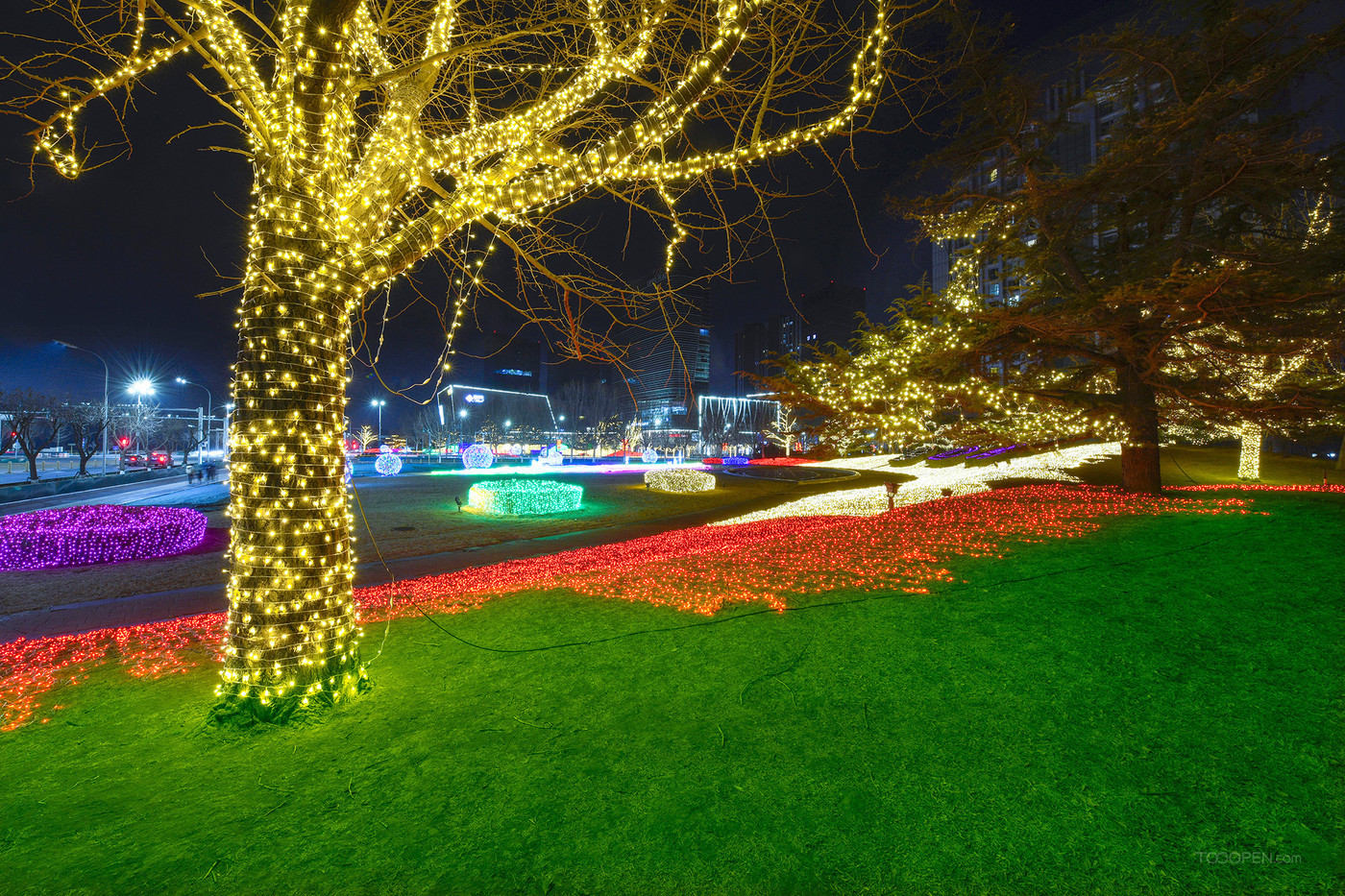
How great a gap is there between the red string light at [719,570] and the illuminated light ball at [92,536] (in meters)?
6.43

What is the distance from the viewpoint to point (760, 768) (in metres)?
2.69

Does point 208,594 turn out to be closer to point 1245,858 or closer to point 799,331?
point 1245,858

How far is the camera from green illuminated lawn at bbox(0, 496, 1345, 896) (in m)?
2.07

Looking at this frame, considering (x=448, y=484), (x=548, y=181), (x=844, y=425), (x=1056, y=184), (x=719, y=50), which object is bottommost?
(x=448, y=484)

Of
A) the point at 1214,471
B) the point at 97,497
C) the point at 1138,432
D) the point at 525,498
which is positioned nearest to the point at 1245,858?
the point at 1138,432

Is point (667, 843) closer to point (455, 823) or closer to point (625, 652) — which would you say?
point (455, 823)

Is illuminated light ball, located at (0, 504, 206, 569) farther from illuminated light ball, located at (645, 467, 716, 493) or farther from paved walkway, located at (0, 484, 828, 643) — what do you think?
illuminated light ball, located at (645, 467, 716, 493)

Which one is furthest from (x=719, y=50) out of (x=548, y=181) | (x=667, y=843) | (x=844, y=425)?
(x=844, y=425)

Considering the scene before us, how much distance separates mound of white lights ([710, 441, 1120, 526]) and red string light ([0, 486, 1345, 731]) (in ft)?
7.49

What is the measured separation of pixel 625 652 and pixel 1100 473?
1921 centimetres

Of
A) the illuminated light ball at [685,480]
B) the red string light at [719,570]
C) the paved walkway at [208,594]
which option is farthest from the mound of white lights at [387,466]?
the red string light at [719,570]

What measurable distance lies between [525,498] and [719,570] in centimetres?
1091

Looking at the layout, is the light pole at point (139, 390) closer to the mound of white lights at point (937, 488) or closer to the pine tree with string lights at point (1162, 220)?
the mound of white lights at point (937, 488)

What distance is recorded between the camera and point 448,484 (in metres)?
26.7
